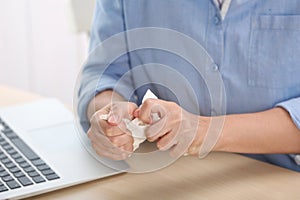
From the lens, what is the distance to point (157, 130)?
81cm

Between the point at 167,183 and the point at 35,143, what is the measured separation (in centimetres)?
26

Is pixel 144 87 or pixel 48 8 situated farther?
pixel 48 8

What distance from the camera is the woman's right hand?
0.84m

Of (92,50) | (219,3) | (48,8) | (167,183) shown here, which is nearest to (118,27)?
(92,50)

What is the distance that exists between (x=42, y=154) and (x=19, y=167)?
0.06m

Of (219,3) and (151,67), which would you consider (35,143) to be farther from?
(219,3)

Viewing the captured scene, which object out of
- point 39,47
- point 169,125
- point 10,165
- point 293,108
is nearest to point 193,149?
point 169,125

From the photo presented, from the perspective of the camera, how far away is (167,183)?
0.93 m

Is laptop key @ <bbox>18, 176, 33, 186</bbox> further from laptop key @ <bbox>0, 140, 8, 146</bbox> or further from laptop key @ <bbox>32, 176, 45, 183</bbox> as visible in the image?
laptop key @ <bbox>0, 140, 8, 146</bbox>

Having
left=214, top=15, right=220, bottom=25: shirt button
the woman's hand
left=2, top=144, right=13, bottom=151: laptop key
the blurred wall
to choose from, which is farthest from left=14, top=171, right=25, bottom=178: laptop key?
the blurred wall

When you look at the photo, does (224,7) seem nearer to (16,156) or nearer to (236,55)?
(236,55)

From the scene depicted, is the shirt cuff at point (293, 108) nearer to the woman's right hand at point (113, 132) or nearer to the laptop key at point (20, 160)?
the woman's right hand at point (113, 132)

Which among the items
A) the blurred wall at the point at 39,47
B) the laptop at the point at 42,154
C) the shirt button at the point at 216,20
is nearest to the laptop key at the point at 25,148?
the laptop at the point at 42,154

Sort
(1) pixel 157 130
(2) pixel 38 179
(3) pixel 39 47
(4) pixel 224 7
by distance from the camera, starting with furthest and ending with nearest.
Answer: (3) pixel 39 47, (4) pixel 224 7, (2) pixel 38 179, (1) pixel 157 130
